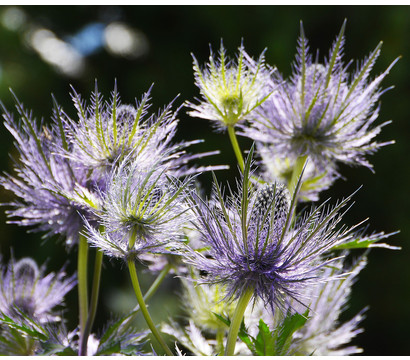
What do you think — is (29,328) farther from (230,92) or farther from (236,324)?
(230,92)

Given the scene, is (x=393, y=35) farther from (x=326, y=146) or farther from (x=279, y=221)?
(x=279, y=221)

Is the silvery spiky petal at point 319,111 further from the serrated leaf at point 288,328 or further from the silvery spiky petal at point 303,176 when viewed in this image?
the serrated leaf at point 288,328

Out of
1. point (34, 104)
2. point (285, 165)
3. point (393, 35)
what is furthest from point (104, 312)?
point (285, 165)

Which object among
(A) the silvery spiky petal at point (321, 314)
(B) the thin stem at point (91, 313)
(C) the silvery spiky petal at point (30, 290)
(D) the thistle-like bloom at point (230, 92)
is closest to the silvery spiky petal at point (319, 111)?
(D) the thistle-like bloom at point (230, 92)

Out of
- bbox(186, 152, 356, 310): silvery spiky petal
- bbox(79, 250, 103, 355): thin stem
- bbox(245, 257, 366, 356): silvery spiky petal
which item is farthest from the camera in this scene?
bbox(245, 257, 366, 356): silvery spiky petal

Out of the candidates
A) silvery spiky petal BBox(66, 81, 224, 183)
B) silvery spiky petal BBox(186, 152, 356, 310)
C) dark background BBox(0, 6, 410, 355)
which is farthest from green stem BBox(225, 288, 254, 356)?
dark background BBox(0, 6, 410, 355)

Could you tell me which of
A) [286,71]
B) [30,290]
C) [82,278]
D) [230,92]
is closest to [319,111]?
[230,92]

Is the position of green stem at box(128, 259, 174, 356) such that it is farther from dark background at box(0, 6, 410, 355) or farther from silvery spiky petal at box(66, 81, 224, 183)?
dark background at box(0, 6, 410, 355)
